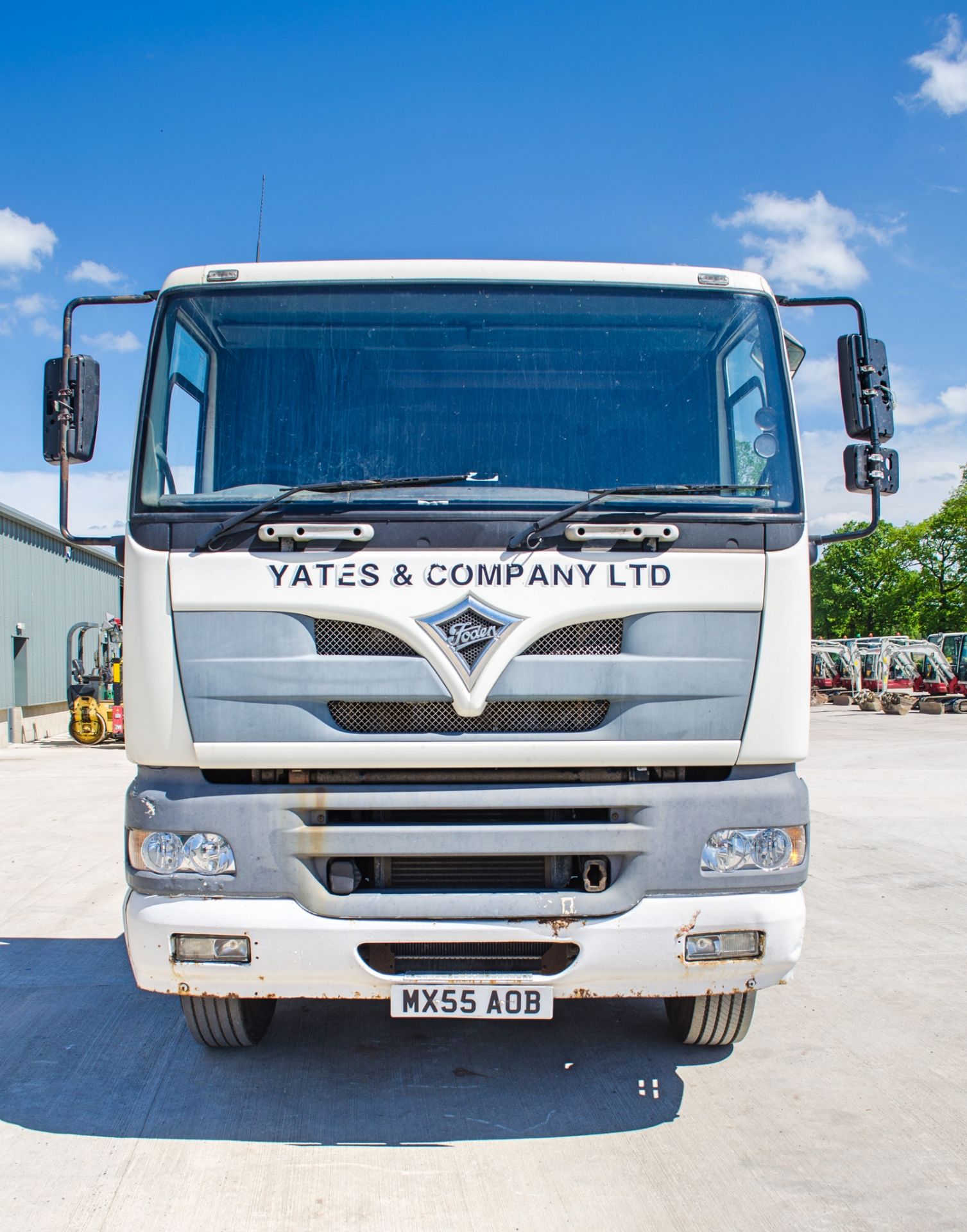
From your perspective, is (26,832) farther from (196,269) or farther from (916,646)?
(916,646)

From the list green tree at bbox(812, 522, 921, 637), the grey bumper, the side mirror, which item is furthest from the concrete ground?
green tree at bbox(812, 522, 921, 637)

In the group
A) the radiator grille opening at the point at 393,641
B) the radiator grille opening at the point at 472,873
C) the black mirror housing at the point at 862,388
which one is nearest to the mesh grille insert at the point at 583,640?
the radiator grille opening at the point at 393,641

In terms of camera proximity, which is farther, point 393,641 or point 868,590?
point 868,590

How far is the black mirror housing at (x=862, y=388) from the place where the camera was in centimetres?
400

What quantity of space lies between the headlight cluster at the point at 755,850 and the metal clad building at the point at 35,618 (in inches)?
805

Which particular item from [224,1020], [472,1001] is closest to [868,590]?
[224,1020]

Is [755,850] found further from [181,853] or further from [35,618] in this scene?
[35,618]

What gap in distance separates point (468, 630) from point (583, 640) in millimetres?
380

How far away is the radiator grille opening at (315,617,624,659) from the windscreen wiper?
0.31 metres

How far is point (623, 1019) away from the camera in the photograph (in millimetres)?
4617

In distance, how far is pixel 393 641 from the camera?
3363mm

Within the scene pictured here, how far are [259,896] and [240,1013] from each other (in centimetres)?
95

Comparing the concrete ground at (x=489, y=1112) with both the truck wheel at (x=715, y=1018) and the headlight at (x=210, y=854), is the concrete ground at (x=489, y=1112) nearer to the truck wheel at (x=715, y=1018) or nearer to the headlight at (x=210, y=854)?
the truck wheel at (x=715, y=1018)

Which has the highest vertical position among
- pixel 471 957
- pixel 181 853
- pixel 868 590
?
pixel 868 590
